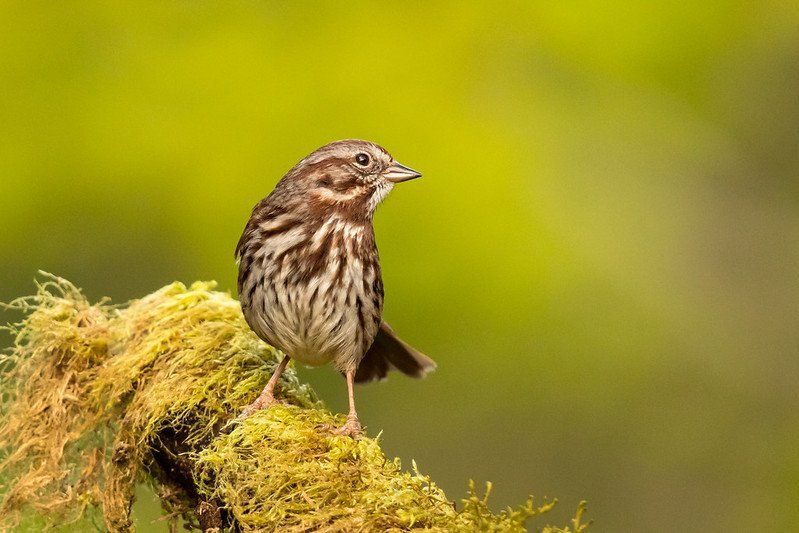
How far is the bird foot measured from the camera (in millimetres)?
3549

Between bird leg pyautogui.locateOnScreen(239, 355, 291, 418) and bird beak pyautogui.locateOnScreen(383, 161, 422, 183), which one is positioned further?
bird beak pyautogui.locateOnScreen(383, 161, 422, 183)

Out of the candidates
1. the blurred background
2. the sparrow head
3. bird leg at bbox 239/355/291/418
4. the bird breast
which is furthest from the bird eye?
the blurred background

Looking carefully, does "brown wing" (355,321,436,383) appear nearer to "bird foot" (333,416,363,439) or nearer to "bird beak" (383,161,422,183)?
"bird beak" (383,161,422,183)

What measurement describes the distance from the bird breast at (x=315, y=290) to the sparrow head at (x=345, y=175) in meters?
0.09

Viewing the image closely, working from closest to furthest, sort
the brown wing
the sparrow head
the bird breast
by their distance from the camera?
1. the bird breast
2. the sparrow head
3. the brown wing

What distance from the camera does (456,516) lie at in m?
2.83

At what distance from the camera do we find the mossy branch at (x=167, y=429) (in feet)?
10.8

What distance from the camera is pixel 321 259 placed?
14.8ft

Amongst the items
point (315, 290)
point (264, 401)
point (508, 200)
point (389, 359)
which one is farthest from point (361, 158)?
point (508, 200)

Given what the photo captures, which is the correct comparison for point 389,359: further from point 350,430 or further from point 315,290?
point 350,430

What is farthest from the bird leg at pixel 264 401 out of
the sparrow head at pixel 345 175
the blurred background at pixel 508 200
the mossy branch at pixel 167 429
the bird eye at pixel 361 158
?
the blurred background at pixel 508 200

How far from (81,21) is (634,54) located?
3623 millimetres

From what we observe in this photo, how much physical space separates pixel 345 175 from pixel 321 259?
347mm

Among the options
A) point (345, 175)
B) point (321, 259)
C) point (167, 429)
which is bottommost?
point (167, 429)
